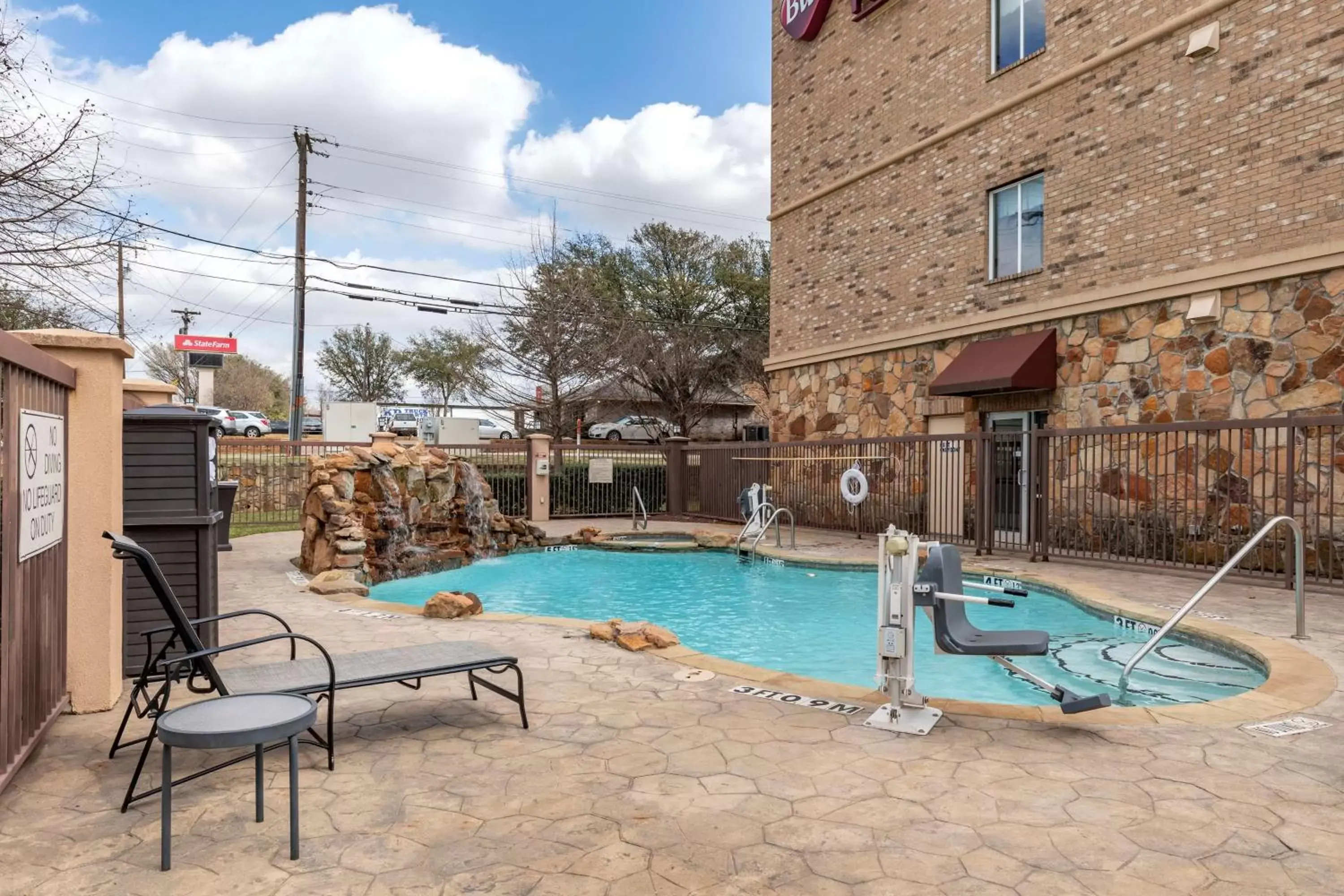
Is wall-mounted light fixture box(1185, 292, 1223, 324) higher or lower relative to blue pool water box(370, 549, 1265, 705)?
higher

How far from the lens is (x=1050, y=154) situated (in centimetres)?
1265

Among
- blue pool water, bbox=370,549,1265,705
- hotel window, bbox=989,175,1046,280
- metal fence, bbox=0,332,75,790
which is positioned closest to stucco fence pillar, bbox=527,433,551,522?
blue pool water, bbox=370,549,1265,705

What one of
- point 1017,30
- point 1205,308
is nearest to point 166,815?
point 1205,308

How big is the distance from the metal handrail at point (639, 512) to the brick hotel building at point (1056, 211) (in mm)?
3704

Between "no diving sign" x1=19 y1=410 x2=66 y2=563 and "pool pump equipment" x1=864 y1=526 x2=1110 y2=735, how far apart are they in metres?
3.73

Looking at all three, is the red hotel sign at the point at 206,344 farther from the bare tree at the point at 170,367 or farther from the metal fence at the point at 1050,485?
the metal fence at the point at 1050,485

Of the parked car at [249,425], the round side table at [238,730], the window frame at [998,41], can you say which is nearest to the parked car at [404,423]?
the parked car at [249,425]

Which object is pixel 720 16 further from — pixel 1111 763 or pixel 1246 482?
pixel 1111 763

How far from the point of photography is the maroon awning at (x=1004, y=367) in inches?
489

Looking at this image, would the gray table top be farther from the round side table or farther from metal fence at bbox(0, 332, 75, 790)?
metal fence at bbox(0, 332, 75, 790)

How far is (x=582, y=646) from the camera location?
6074 mm

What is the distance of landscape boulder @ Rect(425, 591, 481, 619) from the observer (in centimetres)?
721

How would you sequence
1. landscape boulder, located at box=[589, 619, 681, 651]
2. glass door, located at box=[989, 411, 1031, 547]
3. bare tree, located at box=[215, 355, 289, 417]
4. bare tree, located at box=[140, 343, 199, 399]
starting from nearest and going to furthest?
landscape boulder, located at box=[589, 619, 681, 651] → glass door, located at box=[989, 411, 1031, 547] → bare tree, located at box=[140, 343, 199, 399] → bare tree, located at box=[215, 355, 289, 417]

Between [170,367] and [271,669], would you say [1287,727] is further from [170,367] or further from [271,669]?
[170,367]
